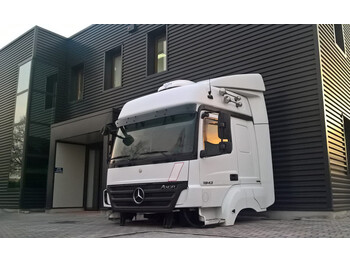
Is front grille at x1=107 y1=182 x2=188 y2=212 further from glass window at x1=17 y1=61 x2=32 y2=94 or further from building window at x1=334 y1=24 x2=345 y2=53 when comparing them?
glass window at x1=17 y1=61 x2=32 y2=94

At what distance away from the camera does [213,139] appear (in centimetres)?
641

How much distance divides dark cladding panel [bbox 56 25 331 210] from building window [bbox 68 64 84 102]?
11.4 ft

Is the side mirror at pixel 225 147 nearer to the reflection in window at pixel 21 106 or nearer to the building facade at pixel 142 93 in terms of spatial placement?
the building facade at pixel 142 93

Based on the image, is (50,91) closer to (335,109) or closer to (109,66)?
(109,66)

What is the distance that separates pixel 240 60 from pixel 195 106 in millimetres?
4124

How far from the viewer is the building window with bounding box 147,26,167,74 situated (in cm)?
1264

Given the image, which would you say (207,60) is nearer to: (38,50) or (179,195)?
(179,195)

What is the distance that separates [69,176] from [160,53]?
6.01 metres

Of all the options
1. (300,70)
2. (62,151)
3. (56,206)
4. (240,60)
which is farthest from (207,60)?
(56,206)

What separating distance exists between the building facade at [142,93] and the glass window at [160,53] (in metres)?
0.05

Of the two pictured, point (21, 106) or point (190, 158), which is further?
point (21, 106)

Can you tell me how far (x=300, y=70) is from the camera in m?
8.59

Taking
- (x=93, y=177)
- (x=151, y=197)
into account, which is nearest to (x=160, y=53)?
(x=93, y=177)

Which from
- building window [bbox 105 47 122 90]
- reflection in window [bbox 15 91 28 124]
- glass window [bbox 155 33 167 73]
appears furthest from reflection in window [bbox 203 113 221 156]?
reflection in window [bbox 15 91 28 124]
